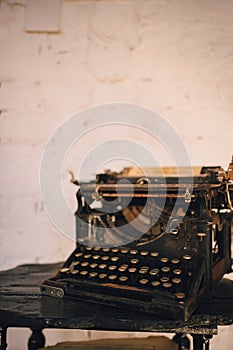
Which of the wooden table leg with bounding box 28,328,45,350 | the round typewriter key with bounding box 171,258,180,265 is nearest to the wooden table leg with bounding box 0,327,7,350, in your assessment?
the wooden table leg with bounding box 28,328,45,350

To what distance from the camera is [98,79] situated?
2.50 m

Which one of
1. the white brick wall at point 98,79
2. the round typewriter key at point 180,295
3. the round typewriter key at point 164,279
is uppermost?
the white brick wall at point 98,79

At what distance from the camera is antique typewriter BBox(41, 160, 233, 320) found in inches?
60.9

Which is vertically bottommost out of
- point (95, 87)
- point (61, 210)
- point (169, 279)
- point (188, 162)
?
point (169, 279)

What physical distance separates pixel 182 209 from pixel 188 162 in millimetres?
661

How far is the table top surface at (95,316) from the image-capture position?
145cm

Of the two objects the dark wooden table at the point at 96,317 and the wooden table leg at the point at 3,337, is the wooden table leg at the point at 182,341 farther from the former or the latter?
the wooden table leg at the point at 3,337

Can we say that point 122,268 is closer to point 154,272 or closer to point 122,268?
point 122,268

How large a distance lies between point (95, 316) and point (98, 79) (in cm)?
138

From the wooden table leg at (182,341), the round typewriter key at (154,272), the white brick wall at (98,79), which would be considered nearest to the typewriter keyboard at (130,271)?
the round typewriter key at (154,272)

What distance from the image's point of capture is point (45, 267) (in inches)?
85.2

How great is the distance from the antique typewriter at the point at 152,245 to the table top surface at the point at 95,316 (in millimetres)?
28

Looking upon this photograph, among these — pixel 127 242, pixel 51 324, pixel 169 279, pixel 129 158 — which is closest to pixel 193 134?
pixel 129 158

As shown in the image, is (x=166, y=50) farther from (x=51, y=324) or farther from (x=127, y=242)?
(x=51, y=324)
